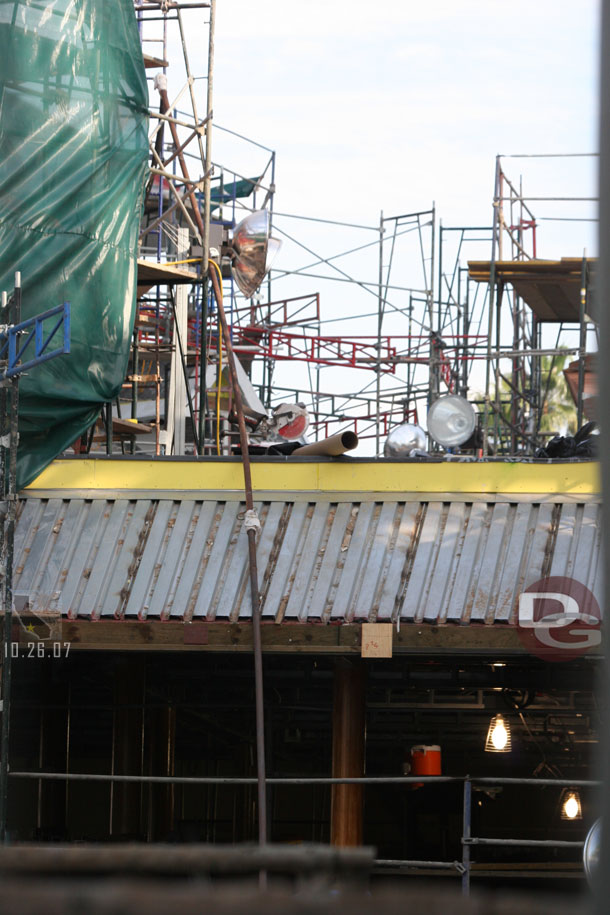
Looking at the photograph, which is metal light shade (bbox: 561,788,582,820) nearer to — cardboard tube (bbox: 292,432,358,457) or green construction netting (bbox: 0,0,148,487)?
cardboard tube (bbox: 292,432,358,457)

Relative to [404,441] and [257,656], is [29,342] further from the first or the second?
[404,441]

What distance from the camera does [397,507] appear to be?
41.7ft

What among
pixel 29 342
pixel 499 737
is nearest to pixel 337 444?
pixel 29 342

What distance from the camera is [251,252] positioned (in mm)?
20500

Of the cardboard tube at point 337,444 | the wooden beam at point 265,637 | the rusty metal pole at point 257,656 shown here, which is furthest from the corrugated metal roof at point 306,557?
the cardboard tube at point 337,444

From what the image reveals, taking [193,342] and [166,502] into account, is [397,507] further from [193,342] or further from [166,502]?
[193,342]

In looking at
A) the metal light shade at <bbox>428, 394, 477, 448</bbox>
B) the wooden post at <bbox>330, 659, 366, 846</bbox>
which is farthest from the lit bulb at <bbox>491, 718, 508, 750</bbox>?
the wooden post at <bbox>330, 659, 366, 846</bbox>

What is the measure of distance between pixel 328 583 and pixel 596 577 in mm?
2457

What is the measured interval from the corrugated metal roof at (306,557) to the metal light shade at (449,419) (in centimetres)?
479

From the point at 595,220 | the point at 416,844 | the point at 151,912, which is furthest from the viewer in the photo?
the point at 416,844

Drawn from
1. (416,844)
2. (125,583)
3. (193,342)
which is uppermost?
(193,342)

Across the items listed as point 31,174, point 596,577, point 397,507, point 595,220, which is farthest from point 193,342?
point 595,220

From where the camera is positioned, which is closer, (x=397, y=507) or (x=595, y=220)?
(x=595, y=220)

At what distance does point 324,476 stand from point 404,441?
6038mm
